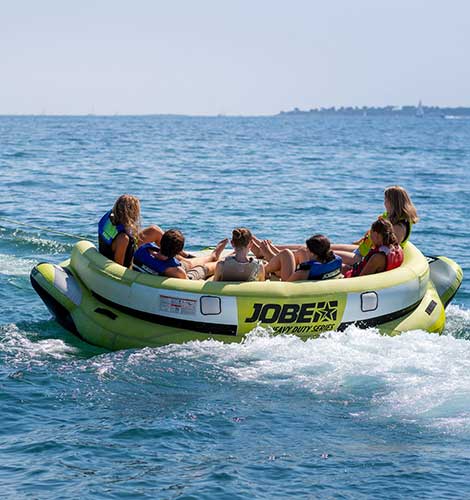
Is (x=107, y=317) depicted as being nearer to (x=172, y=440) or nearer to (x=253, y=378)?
(x=253, y=378)

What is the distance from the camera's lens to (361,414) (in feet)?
23.3

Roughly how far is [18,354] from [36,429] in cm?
183

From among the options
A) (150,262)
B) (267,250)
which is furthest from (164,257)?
(267,250)

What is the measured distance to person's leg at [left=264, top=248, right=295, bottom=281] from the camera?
350 inches

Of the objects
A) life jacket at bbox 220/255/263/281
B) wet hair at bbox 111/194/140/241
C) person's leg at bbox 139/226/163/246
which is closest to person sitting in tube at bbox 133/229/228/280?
wet hair at bbox 111/194/140/241

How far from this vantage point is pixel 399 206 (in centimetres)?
940

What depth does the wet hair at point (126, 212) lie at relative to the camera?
889 centimetres

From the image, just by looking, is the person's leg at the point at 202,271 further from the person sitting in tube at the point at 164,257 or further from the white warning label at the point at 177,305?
the white warning label at the point at 177,305

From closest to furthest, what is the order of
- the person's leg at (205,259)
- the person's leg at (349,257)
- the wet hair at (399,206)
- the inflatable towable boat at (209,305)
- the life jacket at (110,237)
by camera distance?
the inflatable towable boat at (209,305) < the life jacket at (110,237) < the wet hair at (399,206) < the person's leg at (205,259) < the person's leg at (349,257)

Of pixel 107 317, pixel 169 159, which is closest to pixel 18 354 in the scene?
pixel 107 317

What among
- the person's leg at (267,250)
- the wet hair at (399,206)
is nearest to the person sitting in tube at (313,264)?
the person's leg at (267,250)

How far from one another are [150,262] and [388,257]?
7.76ft

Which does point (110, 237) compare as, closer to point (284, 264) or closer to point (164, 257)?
point (164, 257)

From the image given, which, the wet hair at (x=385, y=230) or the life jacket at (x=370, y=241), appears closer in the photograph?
the wet hair at (x=385, y=230)
